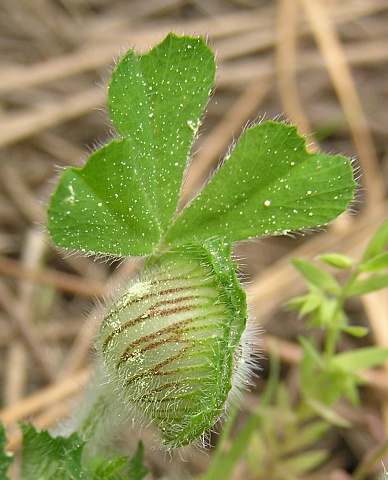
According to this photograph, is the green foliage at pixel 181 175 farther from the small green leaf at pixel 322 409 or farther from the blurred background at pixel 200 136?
the blurred background at pixel 200 136

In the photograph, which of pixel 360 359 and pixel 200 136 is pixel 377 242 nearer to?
pixel 360 359

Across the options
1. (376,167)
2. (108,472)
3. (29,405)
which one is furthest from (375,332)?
(108,472)

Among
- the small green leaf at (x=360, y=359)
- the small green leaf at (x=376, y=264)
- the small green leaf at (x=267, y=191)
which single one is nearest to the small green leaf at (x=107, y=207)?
the small green leaf at (x=267, y=191)

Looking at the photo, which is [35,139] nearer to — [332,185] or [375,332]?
[375,332]

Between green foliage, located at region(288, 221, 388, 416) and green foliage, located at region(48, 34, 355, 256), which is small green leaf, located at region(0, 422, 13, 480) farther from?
green foliage, located at region(288, 221, 388, 416)

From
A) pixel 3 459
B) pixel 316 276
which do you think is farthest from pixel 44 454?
pixel 316 276

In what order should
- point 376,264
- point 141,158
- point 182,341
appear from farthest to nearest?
point 376,264 < point 141,158 < point 182,341
